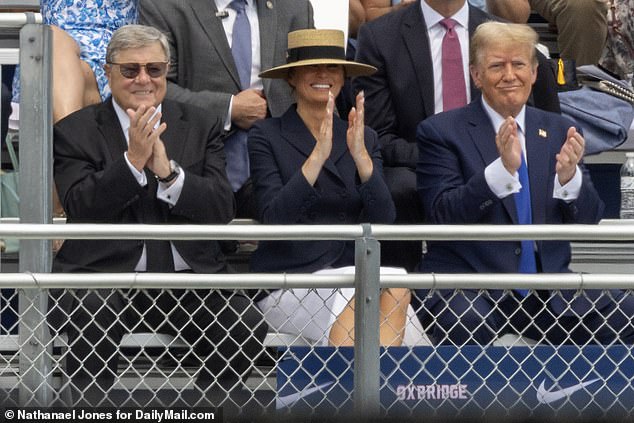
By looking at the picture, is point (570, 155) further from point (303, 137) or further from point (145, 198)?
point (145, 198)

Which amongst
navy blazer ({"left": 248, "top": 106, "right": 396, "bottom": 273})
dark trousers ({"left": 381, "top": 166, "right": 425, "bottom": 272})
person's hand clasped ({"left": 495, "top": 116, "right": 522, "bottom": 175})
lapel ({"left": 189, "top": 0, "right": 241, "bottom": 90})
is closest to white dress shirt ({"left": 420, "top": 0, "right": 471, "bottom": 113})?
dark trousers ({"left": 381, "top": 166, "right": 425, "bottom": 272})

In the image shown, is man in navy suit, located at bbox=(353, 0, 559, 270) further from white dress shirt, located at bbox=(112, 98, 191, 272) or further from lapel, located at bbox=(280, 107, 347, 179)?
white dress shirt, located at bbox=(112, 98, 191, 272)

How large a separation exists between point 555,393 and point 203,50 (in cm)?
266

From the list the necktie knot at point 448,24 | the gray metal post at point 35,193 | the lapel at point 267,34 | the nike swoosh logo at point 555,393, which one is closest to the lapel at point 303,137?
the lapel at point 267,34

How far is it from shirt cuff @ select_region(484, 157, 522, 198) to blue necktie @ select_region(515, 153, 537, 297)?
181mm

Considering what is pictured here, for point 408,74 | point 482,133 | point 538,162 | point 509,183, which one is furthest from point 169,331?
point 408,74

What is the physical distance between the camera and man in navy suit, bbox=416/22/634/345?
5.32 metres

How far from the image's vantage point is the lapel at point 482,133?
5.64 m

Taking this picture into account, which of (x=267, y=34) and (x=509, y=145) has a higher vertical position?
(x=267, y=34)

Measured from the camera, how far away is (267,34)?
6.32m

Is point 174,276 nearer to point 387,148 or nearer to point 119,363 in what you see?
point 119,363

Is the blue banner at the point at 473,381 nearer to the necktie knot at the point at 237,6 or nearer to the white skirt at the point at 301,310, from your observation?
the white skirt at the point at 301,310

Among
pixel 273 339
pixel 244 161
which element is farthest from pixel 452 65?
pixel 273 339

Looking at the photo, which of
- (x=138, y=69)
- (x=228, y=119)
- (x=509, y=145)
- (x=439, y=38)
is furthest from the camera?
(x=439, y=38)
